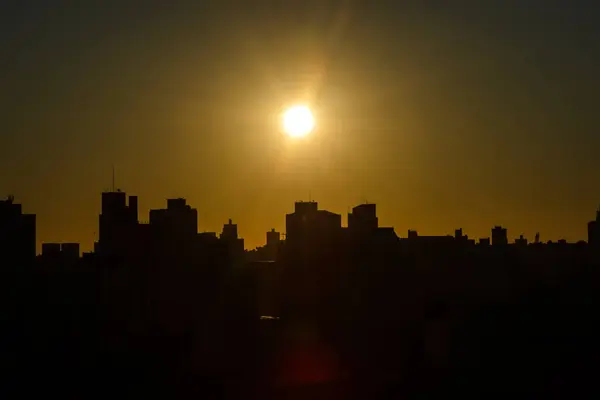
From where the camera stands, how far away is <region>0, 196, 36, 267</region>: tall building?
146 feet

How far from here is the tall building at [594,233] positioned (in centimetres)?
7850

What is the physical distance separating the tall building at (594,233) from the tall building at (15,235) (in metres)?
48.6

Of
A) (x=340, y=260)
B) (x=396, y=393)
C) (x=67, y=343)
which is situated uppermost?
(x=340, y=260)

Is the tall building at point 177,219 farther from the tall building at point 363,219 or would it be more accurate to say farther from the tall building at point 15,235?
the tall building at point 363,219

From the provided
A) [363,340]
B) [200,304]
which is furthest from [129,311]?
[363,340]

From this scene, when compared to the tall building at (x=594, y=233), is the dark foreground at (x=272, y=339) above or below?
below

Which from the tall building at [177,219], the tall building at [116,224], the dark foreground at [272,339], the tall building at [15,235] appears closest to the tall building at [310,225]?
the dark foreground at [272,339]

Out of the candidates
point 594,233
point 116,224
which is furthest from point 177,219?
point 594,233

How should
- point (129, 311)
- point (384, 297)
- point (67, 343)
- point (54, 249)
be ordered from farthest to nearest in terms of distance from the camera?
point (54, 249), point (384, 297), point (129, 311), point (67, 343)

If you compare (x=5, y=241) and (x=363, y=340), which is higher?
(x=5, y=241)

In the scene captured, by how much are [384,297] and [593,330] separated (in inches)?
419

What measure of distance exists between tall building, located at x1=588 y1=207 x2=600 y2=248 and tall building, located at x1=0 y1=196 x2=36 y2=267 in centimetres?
4864

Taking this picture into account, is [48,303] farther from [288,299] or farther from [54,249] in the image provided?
[54,249]

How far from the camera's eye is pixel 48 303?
43625 mm
